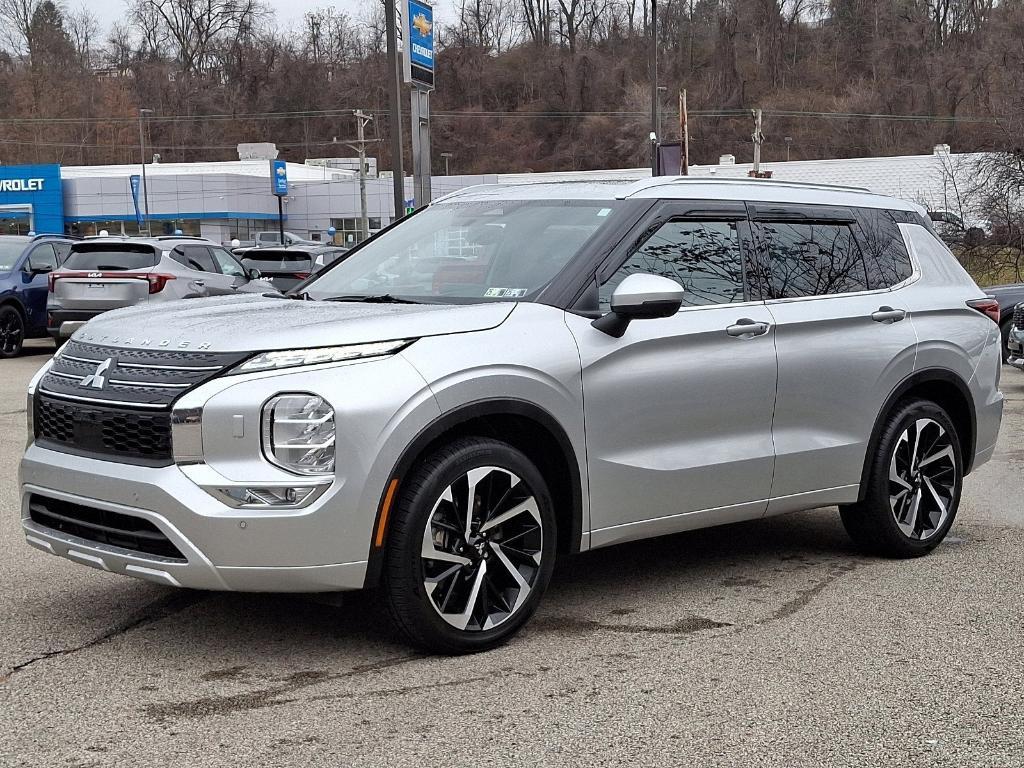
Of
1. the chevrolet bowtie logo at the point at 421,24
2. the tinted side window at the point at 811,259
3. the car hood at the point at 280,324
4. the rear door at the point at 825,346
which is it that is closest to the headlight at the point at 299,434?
the car hood at the point at 280,324

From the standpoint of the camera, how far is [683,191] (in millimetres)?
5582

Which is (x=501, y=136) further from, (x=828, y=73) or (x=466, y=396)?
(x=466, y=396)

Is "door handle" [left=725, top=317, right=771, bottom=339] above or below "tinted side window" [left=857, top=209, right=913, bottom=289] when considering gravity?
below

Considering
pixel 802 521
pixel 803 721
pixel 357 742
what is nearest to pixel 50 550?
pixel 357 742

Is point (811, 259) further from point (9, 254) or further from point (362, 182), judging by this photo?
point (362, 182)

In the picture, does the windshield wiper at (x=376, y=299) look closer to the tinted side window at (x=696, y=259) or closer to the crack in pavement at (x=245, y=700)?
the tinted side window at (x=696, y=259)

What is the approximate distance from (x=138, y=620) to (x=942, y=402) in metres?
4.09

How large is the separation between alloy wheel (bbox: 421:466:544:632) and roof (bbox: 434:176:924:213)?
4.87 feet

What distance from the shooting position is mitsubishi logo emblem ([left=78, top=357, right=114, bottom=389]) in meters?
Answer: 4.51

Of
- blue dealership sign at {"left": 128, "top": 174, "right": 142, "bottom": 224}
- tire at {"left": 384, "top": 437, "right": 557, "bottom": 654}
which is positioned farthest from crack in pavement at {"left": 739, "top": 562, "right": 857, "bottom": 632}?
blue dealership sign at {"left": 128, "top": 174, "right": 142, "bottom": 224}

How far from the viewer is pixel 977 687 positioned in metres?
4.36

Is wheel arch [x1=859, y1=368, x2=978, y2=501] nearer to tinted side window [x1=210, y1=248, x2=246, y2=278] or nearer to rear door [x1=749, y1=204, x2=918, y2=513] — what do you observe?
rear door [x1=749, y1=204, x2=918, y2=513]

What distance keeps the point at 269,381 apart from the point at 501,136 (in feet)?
395

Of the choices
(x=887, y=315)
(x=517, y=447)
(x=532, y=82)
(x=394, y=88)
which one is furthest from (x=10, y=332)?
(x=532, y=82)
